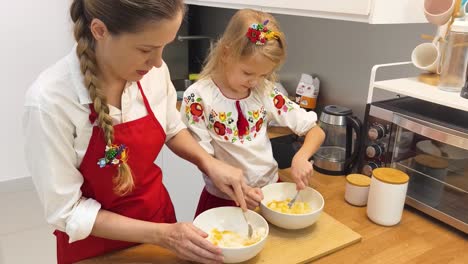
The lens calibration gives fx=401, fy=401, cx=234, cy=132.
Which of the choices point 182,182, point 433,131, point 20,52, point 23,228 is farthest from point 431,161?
point 20,52

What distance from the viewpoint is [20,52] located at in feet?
8.26

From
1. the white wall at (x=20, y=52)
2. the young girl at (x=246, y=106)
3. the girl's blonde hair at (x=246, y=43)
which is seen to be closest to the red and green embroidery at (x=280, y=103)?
the young girl at (x=246, y=106)

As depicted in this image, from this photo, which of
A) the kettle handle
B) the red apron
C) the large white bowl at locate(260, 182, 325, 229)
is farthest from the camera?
the kettle handle

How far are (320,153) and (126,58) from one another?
89 cm

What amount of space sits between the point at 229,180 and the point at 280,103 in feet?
1.11

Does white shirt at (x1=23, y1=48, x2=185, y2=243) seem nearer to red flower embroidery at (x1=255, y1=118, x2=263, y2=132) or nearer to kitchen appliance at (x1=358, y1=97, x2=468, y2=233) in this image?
red flower embroidery at (x1=255, y1=118, x2=263, y2=132)

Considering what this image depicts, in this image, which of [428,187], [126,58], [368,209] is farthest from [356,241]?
[126,58]

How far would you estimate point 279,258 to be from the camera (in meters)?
0.89

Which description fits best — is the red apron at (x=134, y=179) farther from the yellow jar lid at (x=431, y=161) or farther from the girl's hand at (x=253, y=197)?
the yellow jar lid at (x=431, y=161)

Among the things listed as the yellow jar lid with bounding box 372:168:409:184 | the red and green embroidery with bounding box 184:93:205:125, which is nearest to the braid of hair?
the red and green embroidery with bounding box 184:93:205:125

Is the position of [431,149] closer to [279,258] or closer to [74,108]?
[279,258]

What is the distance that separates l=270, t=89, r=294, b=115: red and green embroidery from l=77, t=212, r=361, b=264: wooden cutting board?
357 millimetres

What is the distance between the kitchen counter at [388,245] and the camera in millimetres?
904

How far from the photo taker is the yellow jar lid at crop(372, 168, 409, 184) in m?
1.04
